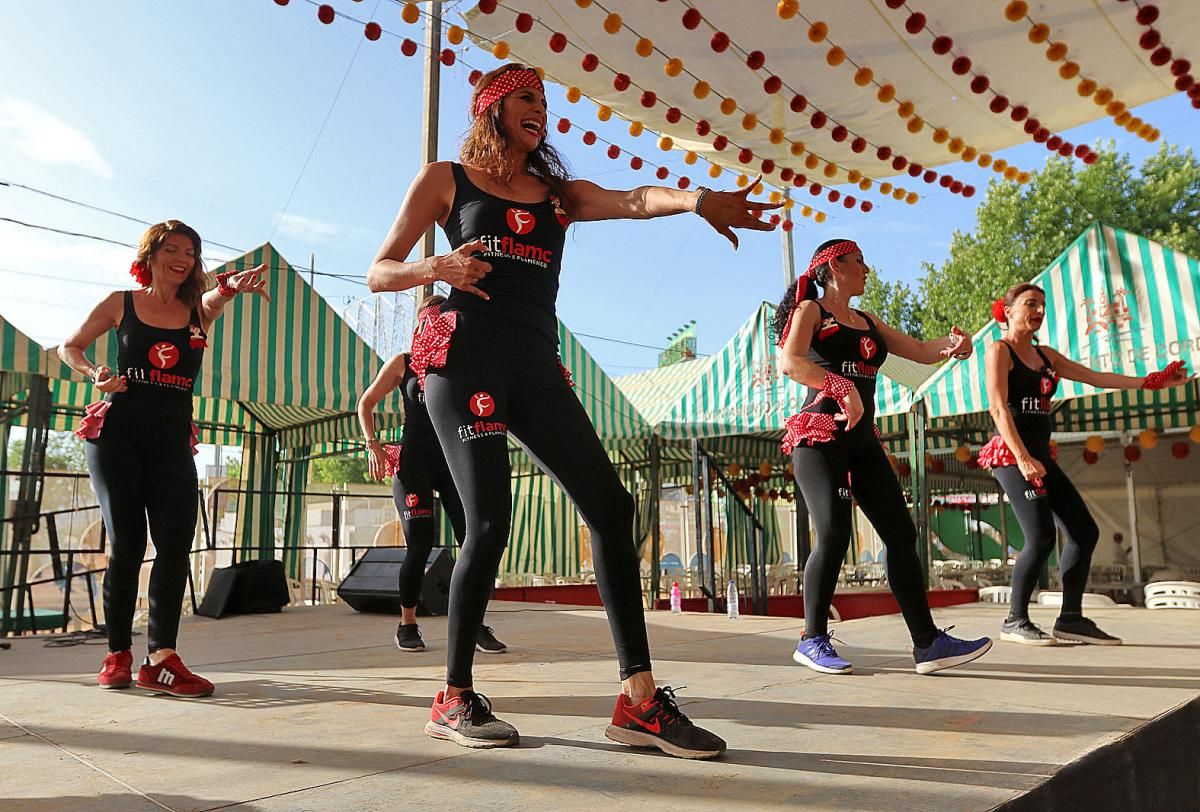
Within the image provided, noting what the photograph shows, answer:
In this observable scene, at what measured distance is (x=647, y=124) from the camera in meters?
7.02

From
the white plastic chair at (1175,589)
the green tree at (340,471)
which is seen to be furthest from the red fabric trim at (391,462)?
the green tree at (340,471)

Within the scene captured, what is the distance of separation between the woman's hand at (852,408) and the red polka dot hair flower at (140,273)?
8.16ft

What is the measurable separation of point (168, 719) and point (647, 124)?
227 inches

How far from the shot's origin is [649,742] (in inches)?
74.4

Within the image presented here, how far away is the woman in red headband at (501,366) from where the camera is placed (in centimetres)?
202

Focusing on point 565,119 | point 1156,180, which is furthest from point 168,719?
point 1156,180

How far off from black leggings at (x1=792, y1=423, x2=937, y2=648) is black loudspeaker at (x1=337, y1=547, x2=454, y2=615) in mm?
3169

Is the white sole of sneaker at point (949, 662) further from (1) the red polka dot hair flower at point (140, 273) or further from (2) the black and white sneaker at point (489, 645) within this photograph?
(1) the red polka dot hair flower at point (140, 273)

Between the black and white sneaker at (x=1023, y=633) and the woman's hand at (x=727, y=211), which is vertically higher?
the woman's hand at (x=727, y=211)

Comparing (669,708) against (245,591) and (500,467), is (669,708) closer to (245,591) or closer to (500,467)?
(500,467)

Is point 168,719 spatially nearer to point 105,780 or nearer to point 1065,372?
point 105,780

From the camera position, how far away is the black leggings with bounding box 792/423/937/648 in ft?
10.2

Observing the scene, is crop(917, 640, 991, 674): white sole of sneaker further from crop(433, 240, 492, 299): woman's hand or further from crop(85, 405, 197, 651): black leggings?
crop(85, 405, 197, 651): black leggings

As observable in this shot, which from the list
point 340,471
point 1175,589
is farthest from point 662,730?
point 340,471
